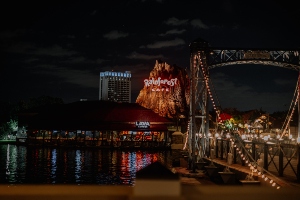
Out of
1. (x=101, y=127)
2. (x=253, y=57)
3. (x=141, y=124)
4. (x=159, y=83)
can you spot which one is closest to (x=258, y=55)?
(x=253, y=57)

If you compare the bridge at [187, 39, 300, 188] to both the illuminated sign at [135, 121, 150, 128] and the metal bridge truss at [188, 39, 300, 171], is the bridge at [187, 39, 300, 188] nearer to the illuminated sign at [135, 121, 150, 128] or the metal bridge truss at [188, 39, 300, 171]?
the metal bridge truss at [188, 39, 300, 171]

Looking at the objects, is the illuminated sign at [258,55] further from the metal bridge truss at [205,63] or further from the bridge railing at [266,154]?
the bridge railing at [266,154]

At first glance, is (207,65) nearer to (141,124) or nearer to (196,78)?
(196,78)

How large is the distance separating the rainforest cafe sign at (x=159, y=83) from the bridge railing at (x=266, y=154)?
78014 mm

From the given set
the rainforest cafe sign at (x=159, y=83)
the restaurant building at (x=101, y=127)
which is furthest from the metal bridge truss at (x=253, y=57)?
the rainforest cafe sign at (x=159, y=83)

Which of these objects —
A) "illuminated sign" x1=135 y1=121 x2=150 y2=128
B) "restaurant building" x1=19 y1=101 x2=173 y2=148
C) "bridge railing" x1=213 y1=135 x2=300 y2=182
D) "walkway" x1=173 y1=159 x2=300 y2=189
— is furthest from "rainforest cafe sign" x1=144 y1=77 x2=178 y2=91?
"walkway" x1=173 y1=159 x2=300 y2=189

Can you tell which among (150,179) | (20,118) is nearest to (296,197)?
(150,179)

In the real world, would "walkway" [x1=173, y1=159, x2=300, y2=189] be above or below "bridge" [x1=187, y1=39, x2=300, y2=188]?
below

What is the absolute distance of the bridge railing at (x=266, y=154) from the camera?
1593cm

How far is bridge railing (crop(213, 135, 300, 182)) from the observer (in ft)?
52.3

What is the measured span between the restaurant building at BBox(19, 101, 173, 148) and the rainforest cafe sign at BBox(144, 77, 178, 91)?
3129 centimetres

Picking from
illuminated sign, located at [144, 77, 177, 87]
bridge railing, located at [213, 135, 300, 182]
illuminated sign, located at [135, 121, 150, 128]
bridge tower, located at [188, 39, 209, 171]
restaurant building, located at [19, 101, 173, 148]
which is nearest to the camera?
bridge railing, located at [213, 135, 300, 182]

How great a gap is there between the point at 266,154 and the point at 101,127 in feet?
170

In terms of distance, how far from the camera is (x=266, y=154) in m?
17.8
